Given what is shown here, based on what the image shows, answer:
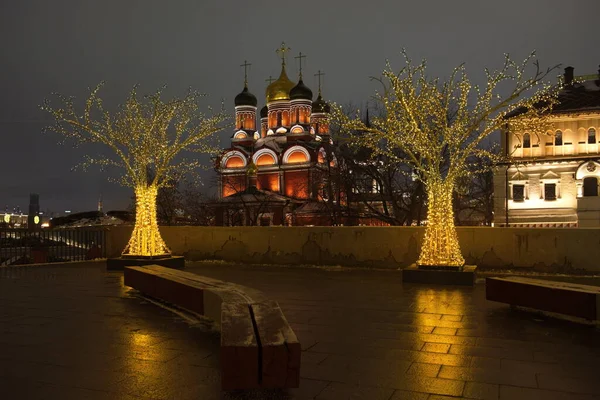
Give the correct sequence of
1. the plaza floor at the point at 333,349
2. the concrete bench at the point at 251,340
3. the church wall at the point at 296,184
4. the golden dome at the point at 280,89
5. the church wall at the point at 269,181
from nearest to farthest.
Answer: the concrete bench at the point at 251,340 < the plaza floor at the point at 333,349 < the church wall at the point at 296,184 < the church wall at the point at 269,181 < the golden dome at the point at 280,89

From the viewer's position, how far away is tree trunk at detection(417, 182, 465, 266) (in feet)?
40.3

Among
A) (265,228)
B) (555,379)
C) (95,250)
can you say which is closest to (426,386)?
(555,379)

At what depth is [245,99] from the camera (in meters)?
70.7

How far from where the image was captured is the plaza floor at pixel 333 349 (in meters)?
4.75

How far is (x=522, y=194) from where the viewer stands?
46.8 m

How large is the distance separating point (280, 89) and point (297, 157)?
38.2 ft

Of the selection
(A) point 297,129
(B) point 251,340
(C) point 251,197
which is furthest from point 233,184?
(B) point 251,340

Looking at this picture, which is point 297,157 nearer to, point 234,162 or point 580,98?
point 234,162

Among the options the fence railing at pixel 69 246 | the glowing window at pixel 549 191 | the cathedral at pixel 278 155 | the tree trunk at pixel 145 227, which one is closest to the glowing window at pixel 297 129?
the cathedral at pixel 278 155

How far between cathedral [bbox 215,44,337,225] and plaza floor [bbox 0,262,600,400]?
140 ft

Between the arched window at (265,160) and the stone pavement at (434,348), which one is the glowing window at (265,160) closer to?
the arched window at (265,160)

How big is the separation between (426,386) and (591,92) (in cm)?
4920

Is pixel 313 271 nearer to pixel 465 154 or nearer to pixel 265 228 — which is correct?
pixel 265 228

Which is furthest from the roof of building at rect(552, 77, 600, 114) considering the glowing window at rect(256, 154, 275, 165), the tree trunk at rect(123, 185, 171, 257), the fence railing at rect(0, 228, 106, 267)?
the tree trunk at rect(123, 185, 171, 257)
